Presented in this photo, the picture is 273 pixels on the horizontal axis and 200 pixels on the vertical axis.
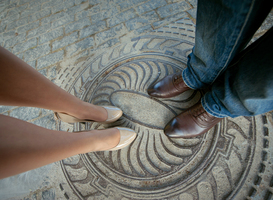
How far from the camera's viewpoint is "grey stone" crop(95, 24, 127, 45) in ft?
7.07

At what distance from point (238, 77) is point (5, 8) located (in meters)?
4.56

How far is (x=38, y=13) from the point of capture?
2783 millimetres

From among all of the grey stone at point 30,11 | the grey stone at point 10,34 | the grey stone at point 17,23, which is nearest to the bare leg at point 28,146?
the grey stone at point 10,34

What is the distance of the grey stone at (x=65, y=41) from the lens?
7.41 ft

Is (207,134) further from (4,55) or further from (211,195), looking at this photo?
(4,55)

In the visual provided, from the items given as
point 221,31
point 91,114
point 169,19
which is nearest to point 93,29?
point 169,19

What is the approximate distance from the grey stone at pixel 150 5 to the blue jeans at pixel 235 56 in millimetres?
1530

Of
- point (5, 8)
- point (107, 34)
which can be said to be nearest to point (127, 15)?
point (107, 34)

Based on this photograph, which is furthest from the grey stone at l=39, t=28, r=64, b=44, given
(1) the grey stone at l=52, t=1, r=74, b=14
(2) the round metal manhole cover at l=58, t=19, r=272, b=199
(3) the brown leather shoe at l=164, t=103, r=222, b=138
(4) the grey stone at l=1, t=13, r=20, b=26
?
(3) the brown leather shoe at l=164, t=103, r=222, b=138

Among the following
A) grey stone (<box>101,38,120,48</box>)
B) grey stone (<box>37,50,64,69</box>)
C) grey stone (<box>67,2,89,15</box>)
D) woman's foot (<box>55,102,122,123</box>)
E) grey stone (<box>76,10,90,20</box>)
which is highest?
grey stone (<box>67,2,89,15</box>)

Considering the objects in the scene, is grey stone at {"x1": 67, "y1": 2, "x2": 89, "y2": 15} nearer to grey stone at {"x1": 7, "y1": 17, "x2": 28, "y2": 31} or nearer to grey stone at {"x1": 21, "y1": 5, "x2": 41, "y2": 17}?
grey stone at {"x1": 21, "y1": 5, "x2": 41, "y2": 17}

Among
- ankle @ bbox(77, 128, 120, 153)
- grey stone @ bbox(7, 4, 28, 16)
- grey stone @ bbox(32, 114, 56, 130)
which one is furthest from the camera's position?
grey stone @ bbox(7, 4, 28, 16)

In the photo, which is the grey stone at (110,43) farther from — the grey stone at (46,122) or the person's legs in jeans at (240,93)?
the person's legs in jeans at (240,93)

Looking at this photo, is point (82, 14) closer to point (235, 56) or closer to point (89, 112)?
point (89, 112)
